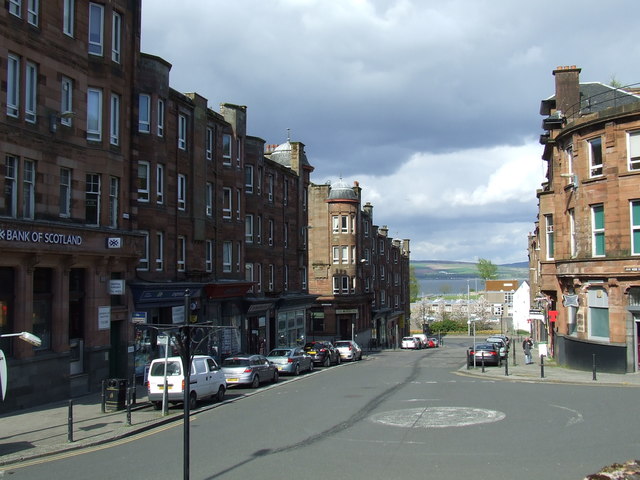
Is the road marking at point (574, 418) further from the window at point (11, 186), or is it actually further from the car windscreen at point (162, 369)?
the window at point (11, 186)

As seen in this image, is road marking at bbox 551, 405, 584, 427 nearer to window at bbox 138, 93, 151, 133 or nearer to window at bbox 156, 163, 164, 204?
window at bbox 156, 163, 164, 204

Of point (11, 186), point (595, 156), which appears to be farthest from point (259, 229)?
point (11, 186)

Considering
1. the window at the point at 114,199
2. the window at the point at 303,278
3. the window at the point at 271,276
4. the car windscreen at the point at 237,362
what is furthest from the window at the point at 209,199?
the window at the point at 303,278

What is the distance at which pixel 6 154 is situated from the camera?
67.9 feet

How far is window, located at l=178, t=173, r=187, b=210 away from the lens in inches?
1300

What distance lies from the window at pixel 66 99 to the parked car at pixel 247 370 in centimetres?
1155

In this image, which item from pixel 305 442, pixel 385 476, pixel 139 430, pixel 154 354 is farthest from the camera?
pixel 154 354

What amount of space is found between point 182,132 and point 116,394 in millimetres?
16730

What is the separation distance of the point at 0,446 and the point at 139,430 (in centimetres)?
340

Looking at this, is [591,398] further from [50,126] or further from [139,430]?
[50,126]

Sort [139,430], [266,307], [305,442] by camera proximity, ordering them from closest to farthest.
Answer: [305,442] < [139,430] < [266,307]

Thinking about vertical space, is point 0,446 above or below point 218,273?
below

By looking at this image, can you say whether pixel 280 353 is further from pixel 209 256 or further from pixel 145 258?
pixel 145 258

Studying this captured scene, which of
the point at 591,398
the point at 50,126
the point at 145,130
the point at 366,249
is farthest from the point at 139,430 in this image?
the point at 366,249
